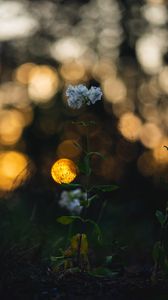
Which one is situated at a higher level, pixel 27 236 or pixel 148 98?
pixel 148 98

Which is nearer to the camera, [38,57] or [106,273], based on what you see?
[106,273]

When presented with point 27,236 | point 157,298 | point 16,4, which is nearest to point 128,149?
point 16,4

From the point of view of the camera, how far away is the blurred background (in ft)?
64.4

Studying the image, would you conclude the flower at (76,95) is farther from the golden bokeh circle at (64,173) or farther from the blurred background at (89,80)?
the blurred background at (89,80)

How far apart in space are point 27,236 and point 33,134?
17.9m

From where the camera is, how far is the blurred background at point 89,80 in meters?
19.6

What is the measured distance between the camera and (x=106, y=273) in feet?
13.8

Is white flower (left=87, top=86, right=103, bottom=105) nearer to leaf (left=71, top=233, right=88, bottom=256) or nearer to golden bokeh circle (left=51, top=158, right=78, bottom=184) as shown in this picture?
golden bokeh circle (left=51, top=158, right=78, bottom=184)

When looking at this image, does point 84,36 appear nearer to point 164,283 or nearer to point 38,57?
point 38,57

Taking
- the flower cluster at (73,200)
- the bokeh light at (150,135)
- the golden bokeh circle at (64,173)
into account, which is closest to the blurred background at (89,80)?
the bokeh light at (150,135)

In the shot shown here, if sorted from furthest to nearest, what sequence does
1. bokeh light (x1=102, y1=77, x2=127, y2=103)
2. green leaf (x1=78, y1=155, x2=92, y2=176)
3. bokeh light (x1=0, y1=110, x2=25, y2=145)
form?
bokeh light (x1=0, y1=110, x2=25, y2=145) < bokeh light (x1=102, y1=77, x2=127, y2=103) < green leaf (x1=78, y1=155, x2=92, y2=176)

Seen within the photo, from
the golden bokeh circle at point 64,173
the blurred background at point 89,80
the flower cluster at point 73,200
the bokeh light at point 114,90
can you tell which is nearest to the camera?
the golden bokeh circle at point 64,173

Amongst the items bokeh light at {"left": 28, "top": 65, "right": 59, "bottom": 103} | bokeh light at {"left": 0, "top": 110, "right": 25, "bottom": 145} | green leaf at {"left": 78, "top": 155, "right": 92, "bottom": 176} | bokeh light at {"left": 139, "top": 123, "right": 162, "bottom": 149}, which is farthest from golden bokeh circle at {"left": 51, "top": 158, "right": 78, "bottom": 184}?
bokeh light at {"left": 0, "top": 110, "right": 25, "bottom": 145}

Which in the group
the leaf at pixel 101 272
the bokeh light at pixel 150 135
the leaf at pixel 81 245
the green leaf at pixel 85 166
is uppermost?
the bokeh light at pixel 150 135
